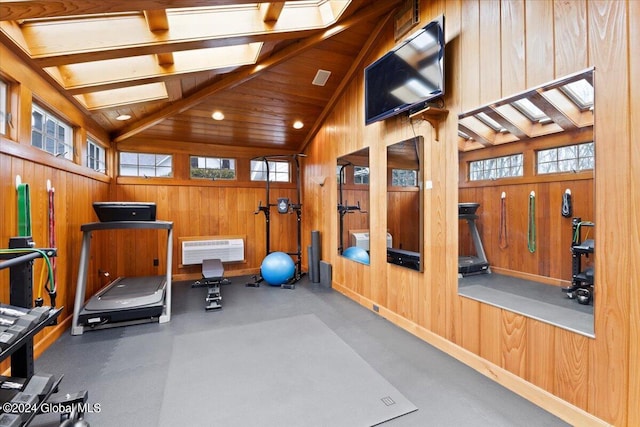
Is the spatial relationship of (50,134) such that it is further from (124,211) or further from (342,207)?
(342,207)

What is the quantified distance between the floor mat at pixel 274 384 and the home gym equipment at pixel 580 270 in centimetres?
122

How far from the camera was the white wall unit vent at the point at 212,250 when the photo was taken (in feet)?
16.7

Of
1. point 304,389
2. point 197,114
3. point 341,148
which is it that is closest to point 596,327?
point 304,389

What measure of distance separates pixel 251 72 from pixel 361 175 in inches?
73.5

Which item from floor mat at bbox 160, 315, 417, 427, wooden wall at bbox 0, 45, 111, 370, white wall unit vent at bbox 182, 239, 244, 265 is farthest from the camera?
white wall unit vent at bbox 182, 239, 244, 265

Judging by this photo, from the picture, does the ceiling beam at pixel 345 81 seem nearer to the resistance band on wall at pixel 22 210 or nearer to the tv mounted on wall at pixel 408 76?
the tv mounted on wall at pixel 408 76

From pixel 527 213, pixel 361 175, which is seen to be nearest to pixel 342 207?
pixel 361 175

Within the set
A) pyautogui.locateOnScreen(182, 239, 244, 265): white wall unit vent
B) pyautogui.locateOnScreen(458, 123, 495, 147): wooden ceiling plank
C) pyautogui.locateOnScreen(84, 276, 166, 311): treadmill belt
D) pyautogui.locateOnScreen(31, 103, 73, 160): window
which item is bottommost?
pyautogui.locateOnScreen(84, 276, 166, 311): treadmill belt

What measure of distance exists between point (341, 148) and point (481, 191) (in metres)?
2.34

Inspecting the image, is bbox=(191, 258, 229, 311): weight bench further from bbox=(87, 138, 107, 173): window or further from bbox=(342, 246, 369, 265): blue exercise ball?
bbox=(87, 138, 107, 173): window

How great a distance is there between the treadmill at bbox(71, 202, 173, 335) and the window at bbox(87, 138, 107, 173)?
3.58ft

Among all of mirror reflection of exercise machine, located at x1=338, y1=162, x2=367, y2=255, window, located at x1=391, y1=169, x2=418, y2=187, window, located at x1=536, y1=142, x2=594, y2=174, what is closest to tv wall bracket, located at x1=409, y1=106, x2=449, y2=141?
window, located at x1=391, y1=169, x2=418, y2=187

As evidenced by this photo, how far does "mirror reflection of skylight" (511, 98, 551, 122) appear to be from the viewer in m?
1.97

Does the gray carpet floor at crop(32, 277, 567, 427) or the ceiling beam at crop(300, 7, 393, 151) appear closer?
the gray carpet floor at crop(32, 277, 567, 427)
